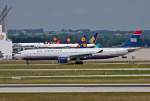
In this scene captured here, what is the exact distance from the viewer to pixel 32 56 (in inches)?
4294

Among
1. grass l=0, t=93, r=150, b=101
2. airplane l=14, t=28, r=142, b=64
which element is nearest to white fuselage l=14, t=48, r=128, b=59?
airplane l=14, t=28, r=142, b=64

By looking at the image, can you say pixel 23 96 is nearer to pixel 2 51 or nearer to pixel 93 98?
pixel 93 98

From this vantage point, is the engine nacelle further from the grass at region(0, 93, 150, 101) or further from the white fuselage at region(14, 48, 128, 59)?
the grass at region(0, 93, 150, 101)

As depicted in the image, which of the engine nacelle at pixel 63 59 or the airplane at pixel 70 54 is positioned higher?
the airplane at pixel 70 54

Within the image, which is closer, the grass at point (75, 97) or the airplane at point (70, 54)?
the grass at point (75, 97)

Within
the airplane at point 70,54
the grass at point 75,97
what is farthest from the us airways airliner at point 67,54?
the grass at point 75,97

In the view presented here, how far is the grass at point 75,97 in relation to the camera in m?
37.4

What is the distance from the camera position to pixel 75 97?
1512 inches

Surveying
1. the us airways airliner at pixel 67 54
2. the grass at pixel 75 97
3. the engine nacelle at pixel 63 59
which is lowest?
the grass at pixel 75 97

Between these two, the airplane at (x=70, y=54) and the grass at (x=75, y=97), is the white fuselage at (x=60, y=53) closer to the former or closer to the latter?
the airplane at (x=70, y=54)

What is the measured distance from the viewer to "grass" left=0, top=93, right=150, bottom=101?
123 ft

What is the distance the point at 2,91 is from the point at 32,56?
Answer: 65.7m

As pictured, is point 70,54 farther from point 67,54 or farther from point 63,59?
point 63,59

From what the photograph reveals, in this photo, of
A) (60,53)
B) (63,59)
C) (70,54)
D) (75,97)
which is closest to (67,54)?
(70,54)
